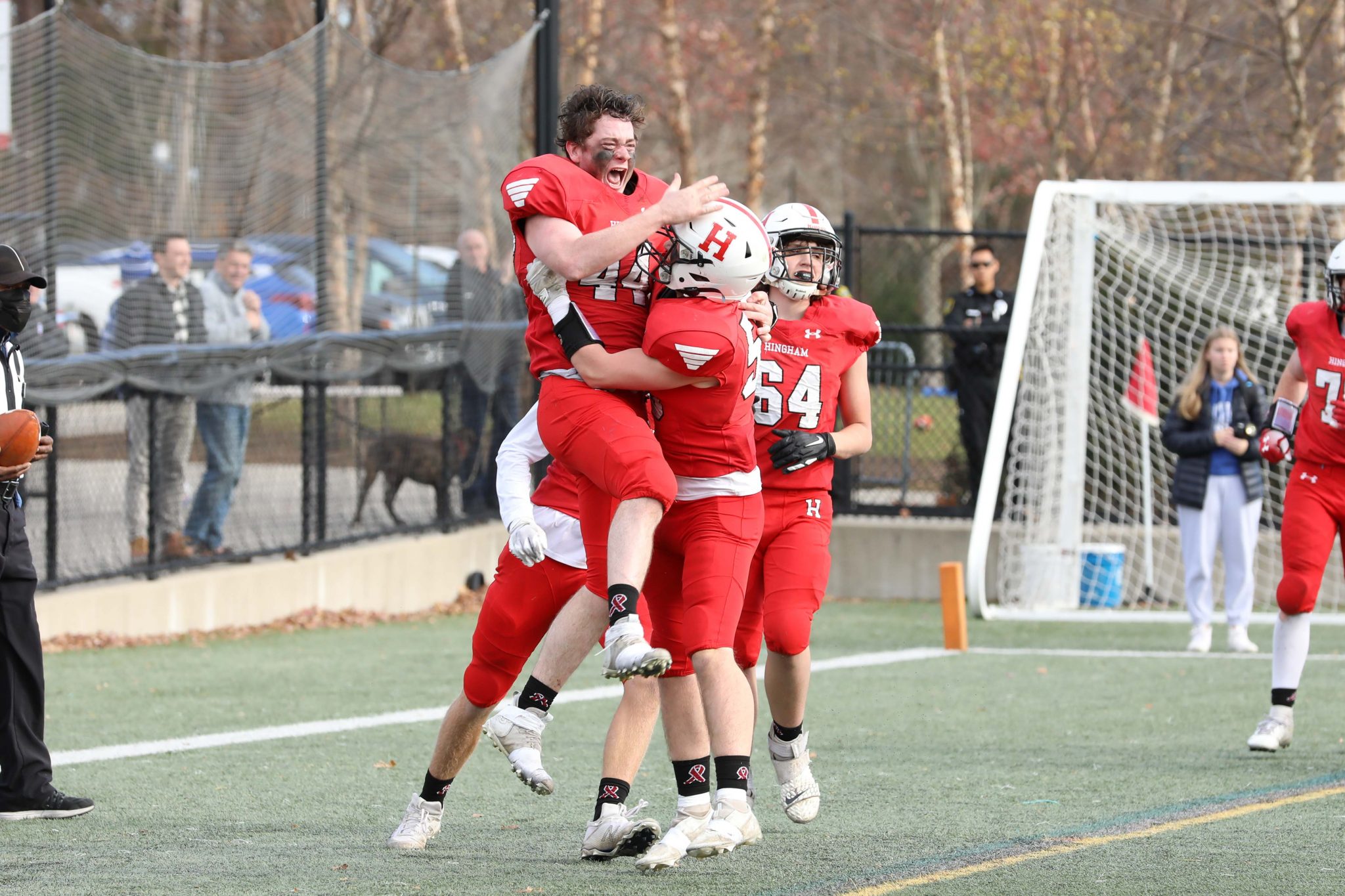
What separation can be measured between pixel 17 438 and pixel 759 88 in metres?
20.8

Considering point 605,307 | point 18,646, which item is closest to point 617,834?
point 605,307

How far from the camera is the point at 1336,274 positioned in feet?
24.6

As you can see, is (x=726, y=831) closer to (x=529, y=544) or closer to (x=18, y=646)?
(x=529, y=544)

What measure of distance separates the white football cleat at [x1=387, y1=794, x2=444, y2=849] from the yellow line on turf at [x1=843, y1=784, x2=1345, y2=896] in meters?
1.37

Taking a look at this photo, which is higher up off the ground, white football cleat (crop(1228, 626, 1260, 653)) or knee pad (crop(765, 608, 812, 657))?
knee pad (crop(765, 608, 812, 657))

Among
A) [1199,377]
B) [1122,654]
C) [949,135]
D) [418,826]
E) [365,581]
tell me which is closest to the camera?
[418,826]

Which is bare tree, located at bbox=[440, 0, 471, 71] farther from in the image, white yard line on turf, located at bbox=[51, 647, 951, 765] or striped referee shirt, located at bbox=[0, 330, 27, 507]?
striped referee shirt, located at bbox=[0, 330, 27, 507]

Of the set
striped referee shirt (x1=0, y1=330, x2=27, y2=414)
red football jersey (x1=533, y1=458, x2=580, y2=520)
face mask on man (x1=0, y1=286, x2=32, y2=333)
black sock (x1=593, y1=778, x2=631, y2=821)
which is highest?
face mask on man (x1=0, y1=286, x2=32, y2=333)

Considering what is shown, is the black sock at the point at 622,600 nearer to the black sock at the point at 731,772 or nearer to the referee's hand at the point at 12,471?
the black sock at the point at 731,772

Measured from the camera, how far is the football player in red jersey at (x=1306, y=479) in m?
7.65

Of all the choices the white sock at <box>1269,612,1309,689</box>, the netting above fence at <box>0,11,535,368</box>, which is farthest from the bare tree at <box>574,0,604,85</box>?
the white sock at <box>1269,612,1309,689</box>

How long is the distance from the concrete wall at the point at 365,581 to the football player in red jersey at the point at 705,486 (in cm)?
614

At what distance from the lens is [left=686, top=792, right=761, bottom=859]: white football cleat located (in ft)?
16.8

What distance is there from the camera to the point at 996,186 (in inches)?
1641
